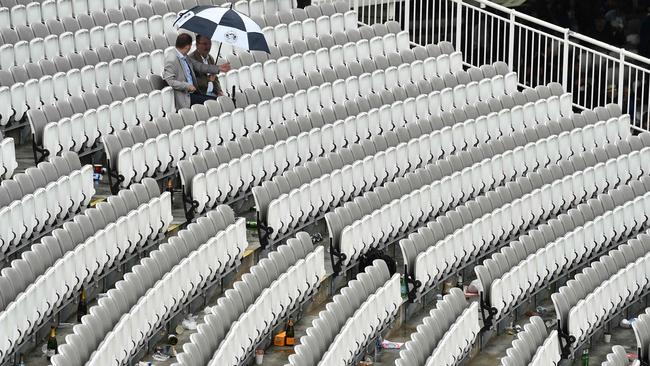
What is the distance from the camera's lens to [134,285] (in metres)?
8.38

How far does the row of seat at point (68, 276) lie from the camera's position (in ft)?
25.7

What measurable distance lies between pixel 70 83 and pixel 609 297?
12.5ft

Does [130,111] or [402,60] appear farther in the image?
[402,60]

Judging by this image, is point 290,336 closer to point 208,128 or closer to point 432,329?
point 432,329

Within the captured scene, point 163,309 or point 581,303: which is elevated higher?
point 163,309

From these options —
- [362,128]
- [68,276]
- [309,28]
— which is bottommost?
[362,128]

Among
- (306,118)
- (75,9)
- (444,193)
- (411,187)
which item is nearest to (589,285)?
(444,193)

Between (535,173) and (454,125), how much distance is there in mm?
737

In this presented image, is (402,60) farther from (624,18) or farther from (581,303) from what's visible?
(624,18)

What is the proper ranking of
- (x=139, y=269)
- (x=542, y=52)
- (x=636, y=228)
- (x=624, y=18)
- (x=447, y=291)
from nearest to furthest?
(x=139, y=269) → (x=447, y=291) → (x=636, y=228) → (x=542, y=52) → (x=624, y=18)

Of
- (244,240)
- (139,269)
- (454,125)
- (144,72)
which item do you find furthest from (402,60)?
(139,269)

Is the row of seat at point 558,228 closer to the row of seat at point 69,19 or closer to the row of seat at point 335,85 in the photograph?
the row of seat at point 335,85

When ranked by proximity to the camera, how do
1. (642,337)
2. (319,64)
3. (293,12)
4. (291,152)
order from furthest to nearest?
(293,12), (319,64), (291,152), (642,337)

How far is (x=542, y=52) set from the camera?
48.5 ft
